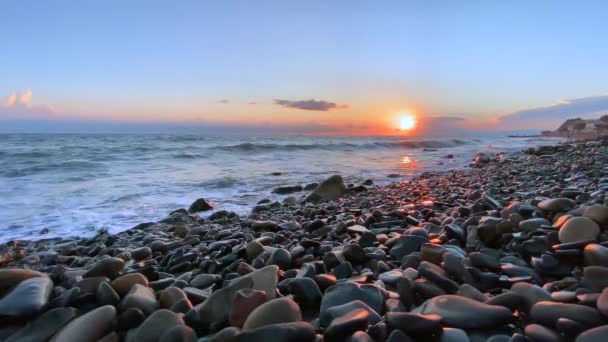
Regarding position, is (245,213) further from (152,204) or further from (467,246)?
(467,246)

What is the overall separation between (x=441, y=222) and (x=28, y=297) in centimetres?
328

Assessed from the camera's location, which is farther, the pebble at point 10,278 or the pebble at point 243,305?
the pebble at point 10,278

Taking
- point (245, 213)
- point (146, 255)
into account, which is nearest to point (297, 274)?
point (146, 255)

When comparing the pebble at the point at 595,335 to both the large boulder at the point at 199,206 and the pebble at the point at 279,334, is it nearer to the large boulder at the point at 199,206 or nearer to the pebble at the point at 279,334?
the pebble at the point at 279,334

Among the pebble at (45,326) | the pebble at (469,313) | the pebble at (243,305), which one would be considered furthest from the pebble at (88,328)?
the pebble at (469,313)

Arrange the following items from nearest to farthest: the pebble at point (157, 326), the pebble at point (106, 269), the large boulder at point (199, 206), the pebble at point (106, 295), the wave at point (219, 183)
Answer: the pebble at point (157, 326)
the pebble at point (106, 295)
the pebble at point (106, 269)
the large boulder at point (199, 206)
the wave at point (219, 183)

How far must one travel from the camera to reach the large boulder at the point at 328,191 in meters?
8.28

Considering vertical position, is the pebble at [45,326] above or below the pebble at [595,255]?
below

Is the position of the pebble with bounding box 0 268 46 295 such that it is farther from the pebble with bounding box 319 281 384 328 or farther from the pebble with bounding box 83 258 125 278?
the pebble with bounding box 319 281 384 328

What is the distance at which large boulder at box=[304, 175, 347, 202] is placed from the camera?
8281 millimetres

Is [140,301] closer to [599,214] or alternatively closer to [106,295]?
[106,295]

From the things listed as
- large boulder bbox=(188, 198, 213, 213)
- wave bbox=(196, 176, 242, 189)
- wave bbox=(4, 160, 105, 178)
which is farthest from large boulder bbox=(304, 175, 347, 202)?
wave bbox=(4, 160, 105, 178)

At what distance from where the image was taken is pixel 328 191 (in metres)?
8.55

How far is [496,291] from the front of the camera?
6.41ft
